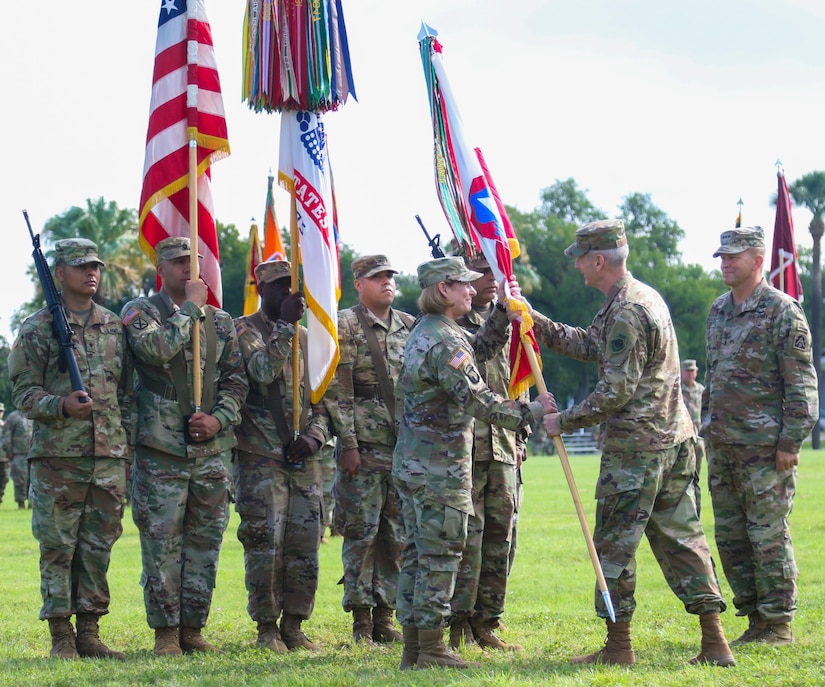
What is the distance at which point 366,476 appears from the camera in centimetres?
829

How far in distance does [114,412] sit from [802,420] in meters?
4.66

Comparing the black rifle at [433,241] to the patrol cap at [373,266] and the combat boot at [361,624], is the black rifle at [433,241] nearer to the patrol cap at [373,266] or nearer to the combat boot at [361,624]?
the patrol cap at [373,266]

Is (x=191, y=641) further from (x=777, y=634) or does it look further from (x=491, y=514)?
(x=777, y=634)

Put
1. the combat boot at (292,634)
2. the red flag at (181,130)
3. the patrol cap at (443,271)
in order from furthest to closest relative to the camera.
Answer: the red flag at (181,130)
the combat boot at (292,634)
the patrol cap at (443,271)

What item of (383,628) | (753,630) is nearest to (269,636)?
(383,628)

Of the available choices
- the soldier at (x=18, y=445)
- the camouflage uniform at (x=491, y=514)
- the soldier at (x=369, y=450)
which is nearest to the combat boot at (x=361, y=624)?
the soldier at (x=369, y=450)

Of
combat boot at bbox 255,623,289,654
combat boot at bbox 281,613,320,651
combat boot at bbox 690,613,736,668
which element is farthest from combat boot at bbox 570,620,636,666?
combat boot at bbox 255,623,289,654

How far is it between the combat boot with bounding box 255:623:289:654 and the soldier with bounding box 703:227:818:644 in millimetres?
3189

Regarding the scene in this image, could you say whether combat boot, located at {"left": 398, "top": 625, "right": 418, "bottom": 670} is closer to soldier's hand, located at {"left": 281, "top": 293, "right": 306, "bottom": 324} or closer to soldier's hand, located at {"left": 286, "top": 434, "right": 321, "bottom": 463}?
soldier's hand, located at {"left": 286, "top": 434, "right": 321, "bottom": 463}

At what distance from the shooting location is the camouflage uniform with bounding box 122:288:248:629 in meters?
7.62

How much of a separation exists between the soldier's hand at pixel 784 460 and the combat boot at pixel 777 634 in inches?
40.6

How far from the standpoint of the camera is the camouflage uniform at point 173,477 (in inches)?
300

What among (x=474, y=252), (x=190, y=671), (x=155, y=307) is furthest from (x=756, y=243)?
(x=190, y=671)

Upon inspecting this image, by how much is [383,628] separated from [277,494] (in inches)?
52.4
